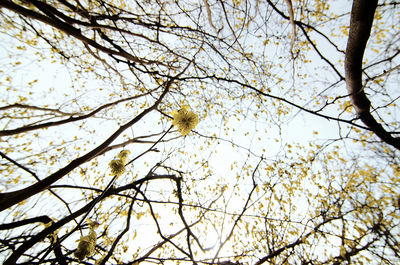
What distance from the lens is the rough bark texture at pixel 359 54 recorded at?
5.58 feet

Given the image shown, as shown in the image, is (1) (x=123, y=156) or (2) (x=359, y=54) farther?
(2) (x=359, y=54)

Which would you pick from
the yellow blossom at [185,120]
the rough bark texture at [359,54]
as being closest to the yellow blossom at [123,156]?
the yellow blossom at [185,120]

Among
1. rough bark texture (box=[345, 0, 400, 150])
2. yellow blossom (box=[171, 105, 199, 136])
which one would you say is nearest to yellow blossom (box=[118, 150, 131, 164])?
yellow blossom (box=[171, 105, 199, 136])

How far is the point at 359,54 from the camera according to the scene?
2021 millimetres

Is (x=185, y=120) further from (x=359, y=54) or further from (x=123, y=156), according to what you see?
(x=359, y=54)

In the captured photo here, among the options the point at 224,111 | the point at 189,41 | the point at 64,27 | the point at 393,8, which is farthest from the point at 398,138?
the point at 64,27

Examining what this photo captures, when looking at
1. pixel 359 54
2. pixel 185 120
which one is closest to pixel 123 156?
pixel 185 120

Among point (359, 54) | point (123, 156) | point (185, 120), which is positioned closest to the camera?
point (185, 120)

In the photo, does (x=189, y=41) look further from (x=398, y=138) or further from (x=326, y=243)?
(x=326, y=243)

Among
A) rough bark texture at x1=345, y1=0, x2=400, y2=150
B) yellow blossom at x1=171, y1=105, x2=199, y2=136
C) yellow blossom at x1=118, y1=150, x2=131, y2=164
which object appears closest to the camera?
yellow blossom at x1=171, y1=105, x2=199, y2=136

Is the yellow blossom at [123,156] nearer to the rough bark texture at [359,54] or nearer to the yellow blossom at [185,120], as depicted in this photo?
the yellow blossom at [185,120]

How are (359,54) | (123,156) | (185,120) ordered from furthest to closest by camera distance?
(359,54) → (123,156) → (185,120)

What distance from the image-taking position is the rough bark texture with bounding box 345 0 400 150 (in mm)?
1702

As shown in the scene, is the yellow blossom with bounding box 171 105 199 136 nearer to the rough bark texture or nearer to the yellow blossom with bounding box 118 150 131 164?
the yellow blossom with bounding box 118 150 131 164
